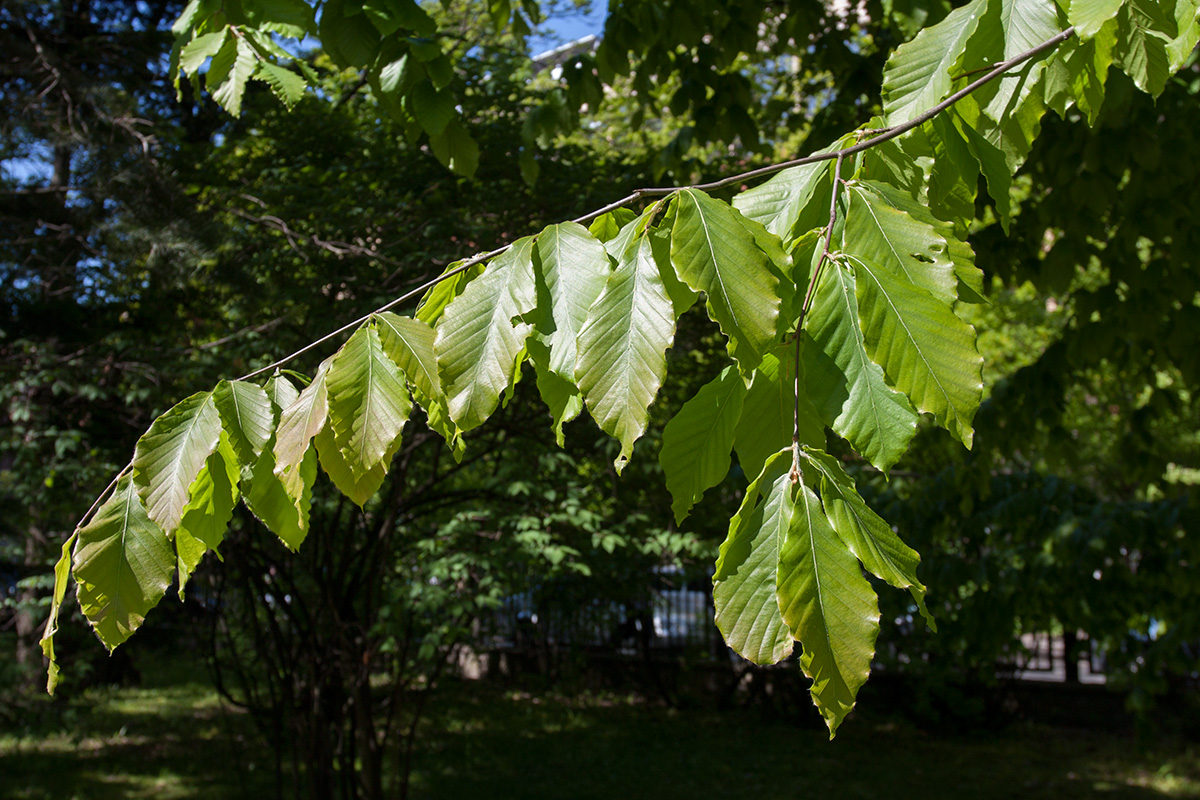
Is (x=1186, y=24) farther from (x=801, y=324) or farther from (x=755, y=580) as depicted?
(x=755, y=580)

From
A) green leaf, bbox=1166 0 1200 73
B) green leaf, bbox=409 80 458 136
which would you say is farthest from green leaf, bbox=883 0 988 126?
green leaf, bbox=409 80 458 136

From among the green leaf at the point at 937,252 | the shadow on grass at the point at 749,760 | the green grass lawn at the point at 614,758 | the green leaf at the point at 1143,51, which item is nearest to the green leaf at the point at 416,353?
the green leaf at the point at 937,252

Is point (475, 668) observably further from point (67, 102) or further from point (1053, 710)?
point (67, 102)

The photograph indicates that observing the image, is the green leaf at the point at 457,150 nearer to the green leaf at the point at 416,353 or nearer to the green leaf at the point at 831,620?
the green leaf at the point at 416,353

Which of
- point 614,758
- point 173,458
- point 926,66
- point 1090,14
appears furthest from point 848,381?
point 614,758

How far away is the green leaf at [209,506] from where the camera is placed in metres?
1.32

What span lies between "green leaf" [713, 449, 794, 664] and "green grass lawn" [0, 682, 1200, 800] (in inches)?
237

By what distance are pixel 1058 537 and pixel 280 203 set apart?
444cm

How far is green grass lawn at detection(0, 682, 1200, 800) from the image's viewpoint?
23.1 feet

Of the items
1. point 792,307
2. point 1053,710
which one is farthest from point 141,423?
point 1053,710

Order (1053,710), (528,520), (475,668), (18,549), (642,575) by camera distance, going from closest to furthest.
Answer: (528,520) → (18,549) → (642,575) → (1053,710) → (475,668)

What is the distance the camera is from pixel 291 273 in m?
4.93

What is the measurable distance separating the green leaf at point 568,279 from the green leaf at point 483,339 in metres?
0.03

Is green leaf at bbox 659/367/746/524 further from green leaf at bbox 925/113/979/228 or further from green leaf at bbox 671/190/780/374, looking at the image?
green leaf at bbox 925/113/979/228
